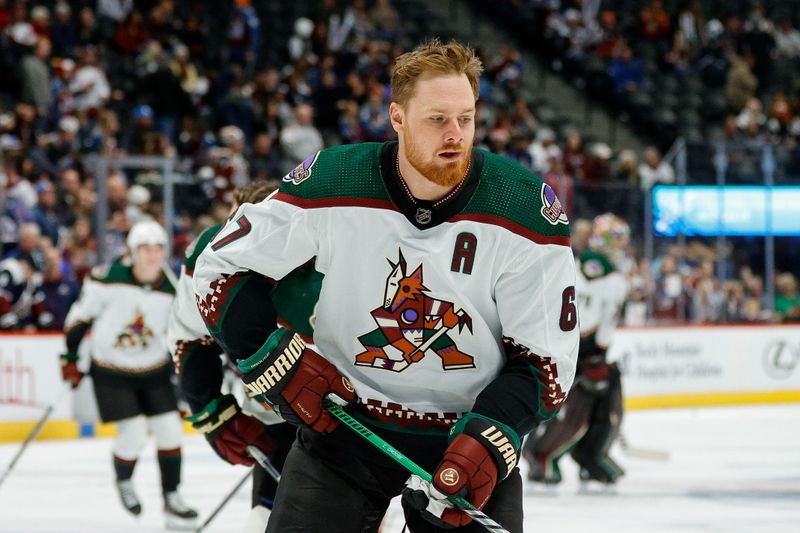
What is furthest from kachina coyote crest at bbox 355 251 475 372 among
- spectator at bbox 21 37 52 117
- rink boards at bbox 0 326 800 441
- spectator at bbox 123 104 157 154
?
spectator at bbox 21 37 52 117

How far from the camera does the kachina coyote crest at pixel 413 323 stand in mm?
2701

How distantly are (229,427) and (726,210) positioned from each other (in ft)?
33.3

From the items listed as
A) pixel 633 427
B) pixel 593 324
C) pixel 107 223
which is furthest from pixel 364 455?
pixel 633 427

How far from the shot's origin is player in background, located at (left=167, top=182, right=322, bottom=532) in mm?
3645

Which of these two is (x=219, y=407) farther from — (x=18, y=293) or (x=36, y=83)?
(x=36, y=83)

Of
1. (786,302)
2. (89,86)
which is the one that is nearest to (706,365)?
(786,302)

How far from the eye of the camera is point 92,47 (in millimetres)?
12578

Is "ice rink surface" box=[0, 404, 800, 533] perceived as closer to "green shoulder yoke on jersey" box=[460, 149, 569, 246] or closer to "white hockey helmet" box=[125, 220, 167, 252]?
"white hockey helmet" box=[125, 220, 167, 252]

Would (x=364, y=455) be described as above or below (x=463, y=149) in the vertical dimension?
below

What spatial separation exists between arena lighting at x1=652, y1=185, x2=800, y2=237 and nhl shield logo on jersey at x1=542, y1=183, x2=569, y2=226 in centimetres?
992

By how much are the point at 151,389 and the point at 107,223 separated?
10.9ft

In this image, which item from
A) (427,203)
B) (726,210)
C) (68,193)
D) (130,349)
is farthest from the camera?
(726,210)

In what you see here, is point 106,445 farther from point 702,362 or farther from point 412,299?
point 412,299

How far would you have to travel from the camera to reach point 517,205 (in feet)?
8.86
